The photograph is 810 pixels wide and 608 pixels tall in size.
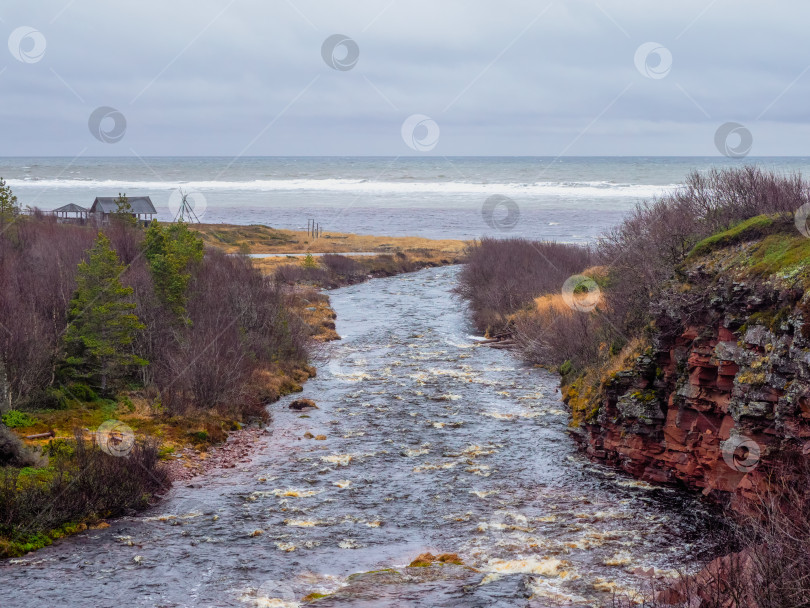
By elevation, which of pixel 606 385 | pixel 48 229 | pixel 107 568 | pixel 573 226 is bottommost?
pixel 107 568

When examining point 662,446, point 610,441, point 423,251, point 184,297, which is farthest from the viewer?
point 423,251

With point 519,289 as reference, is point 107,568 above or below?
below

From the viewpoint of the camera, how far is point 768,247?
57.9 feet

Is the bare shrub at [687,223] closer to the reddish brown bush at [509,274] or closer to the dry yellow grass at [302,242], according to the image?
the reddish brown bush at [509,274]

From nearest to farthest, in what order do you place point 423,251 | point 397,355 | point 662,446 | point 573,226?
point 662,446
point 397,355
point 423,251
point 573,226

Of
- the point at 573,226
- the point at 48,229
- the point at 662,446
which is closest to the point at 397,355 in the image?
the point at 662,446

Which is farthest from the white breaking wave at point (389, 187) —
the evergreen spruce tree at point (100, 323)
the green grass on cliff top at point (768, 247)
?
the evergreen spruce tree at point (100, 323)

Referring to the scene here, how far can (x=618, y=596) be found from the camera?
12133 millimetres

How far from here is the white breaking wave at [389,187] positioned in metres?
162

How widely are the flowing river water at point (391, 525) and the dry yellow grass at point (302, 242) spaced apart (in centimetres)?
5188

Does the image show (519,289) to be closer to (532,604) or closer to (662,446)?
(662,446)

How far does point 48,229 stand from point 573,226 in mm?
77524

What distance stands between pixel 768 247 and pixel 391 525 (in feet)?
34.2

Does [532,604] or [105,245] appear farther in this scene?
[105,245]
